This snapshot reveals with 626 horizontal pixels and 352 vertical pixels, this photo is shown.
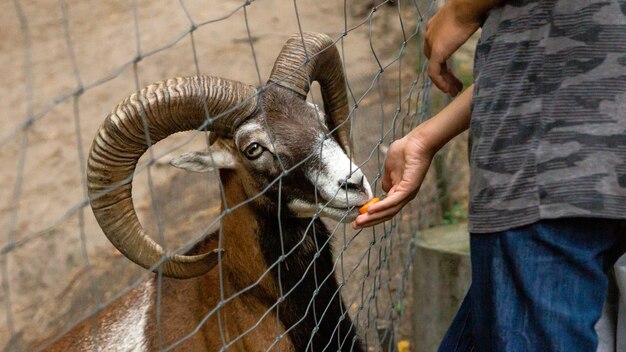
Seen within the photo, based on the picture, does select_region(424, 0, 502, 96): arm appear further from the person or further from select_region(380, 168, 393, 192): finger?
select_region(380, 168, 393, 192): finger

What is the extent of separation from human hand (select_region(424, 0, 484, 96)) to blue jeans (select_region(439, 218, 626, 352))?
1.69ft

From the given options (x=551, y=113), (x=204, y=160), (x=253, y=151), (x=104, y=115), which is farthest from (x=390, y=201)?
(x=104, y=115)

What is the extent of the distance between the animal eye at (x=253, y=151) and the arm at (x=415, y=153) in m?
0.75

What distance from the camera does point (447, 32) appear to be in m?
1.98

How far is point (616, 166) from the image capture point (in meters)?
1.62

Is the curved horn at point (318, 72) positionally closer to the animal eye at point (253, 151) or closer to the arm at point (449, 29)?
the animal eye at point (253, 151)

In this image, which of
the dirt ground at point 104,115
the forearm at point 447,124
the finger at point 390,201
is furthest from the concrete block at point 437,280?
the forearm at point 447,124

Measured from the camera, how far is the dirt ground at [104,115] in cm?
471

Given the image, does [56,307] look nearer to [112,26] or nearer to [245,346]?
[245,346]

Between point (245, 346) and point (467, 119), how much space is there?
142 centimetres

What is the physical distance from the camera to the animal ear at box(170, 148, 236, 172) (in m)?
2.97

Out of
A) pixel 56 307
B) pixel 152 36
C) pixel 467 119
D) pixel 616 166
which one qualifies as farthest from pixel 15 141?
pixel 616 166

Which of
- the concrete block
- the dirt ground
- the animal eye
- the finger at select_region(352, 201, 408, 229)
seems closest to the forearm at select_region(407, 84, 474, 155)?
the finger at select_region(352, 201, 408, 229)

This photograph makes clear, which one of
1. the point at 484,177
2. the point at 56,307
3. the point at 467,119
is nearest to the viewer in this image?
the point at 484,177
